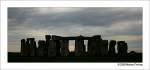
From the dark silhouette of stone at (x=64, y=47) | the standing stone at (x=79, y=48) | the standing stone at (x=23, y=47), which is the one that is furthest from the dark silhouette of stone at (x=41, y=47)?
the standing stone at (x=79, y=48)

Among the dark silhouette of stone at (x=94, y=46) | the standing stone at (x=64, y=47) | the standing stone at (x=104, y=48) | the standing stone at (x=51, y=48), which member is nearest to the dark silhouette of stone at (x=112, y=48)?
the standing stone at (x=104, y=48)

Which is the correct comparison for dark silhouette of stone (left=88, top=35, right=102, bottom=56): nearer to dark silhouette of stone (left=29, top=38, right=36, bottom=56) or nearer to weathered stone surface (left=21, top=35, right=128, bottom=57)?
weathered stone surface (left=21, top=35, right=128, bottom=57)

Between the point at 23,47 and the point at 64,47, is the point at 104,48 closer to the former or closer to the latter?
the point at 64,47

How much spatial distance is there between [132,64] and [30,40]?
3.23 metres

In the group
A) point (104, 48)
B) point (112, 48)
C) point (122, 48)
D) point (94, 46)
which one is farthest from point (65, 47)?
point (122, 48)

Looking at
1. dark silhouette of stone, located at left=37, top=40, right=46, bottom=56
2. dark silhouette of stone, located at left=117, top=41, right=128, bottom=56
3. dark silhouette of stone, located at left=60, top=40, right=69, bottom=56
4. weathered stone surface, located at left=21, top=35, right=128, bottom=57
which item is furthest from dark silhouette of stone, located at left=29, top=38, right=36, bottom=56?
dark silhouette of stone, located at left=117, top=41, right=128, bottom=56

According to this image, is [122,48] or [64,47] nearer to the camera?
[122,48]

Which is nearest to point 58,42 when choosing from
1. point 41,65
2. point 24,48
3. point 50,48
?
point 50,48

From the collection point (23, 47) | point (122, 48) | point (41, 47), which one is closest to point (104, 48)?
point (122, 48)

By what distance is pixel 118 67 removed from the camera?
10602mm

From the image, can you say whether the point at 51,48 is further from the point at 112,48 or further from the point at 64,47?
the point at 112,48

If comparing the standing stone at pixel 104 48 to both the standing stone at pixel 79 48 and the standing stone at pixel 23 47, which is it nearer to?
the standing stone at pixel 79 48

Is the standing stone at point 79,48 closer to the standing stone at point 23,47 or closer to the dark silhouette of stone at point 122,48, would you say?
the dark silhouette of stone at point 122,48

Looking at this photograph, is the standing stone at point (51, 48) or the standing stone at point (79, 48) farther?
the standing stone at point (79, 48)
